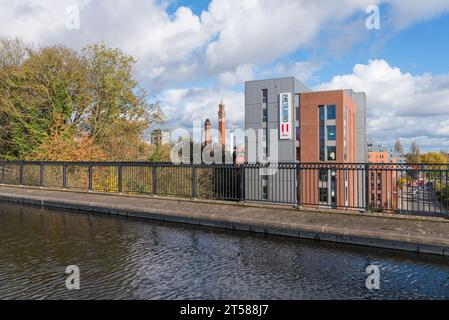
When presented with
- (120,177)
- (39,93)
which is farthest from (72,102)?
(120,177)

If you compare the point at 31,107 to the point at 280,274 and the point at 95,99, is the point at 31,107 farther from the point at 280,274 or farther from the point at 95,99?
the point at 280,274

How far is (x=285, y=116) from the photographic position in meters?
48.9

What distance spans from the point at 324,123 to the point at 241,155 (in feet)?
43.6

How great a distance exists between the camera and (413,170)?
8398 mm

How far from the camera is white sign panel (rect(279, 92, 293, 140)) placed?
48.5 metres

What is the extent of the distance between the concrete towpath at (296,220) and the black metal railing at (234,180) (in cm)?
42

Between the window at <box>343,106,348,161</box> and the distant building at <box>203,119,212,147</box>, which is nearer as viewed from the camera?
the window at <box>343,106,348,161</box>

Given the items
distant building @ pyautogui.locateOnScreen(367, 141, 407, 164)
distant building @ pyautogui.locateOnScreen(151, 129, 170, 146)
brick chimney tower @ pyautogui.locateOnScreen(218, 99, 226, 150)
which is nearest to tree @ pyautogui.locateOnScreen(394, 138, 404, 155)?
distant building @ pyautogui.locateOnScreen(367, 141, 407, 164)

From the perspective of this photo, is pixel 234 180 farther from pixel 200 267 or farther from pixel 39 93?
pixel 39 93

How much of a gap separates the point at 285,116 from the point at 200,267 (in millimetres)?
44995

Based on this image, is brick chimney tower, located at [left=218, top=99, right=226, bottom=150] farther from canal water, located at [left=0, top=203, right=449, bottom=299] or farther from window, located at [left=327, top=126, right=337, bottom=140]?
canal water, located at [left=0, top=203, right=449, bottom=299]

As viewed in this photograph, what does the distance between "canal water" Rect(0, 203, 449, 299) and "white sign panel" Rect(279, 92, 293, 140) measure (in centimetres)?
4166
